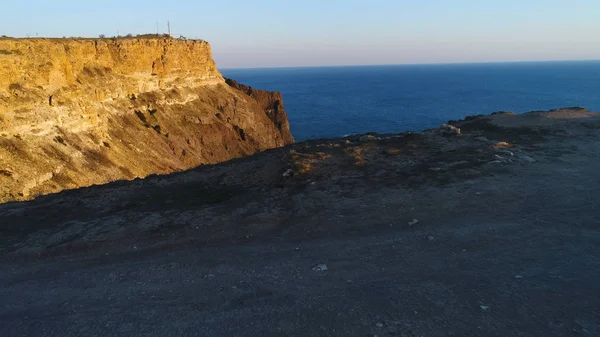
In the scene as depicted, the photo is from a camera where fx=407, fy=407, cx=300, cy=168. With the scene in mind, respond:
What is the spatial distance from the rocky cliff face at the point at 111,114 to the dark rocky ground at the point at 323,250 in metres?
16.8

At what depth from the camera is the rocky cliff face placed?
96.1 feet

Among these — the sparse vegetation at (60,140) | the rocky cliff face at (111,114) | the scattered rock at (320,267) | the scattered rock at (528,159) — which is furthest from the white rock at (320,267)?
the sparse vegetation at (60,140)

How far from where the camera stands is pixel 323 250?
30.5 feet

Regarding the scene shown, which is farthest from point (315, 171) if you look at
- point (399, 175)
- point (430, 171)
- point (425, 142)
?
point (425, 142)

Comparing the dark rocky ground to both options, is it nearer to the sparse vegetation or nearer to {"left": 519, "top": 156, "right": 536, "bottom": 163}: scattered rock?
{"left": 519, "top": 156, "right": 536, "bottom": 163}: scattered rock

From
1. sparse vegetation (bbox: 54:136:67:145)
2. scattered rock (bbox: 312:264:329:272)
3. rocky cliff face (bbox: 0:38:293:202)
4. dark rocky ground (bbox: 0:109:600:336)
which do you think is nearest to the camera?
dark rocky ground (bbox: 0:109:600:336)

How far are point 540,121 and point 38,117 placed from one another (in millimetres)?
34306

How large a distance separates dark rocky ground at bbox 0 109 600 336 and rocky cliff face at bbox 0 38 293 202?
16788 mm

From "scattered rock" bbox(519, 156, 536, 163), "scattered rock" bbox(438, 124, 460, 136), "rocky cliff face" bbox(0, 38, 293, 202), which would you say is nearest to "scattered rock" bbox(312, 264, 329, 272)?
"scattered rock" bbox(519, 156, 536, 163)

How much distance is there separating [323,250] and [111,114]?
3849 cm

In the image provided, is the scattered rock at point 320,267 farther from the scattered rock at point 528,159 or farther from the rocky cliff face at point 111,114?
the rocky cliff face at point 111,114

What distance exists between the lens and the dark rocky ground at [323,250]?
22.0 ft

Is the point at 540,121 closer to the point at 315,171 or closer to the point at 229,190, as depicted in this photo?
the point at 315,171

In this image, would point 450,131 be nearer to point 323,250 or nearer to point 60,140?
point 323,250
